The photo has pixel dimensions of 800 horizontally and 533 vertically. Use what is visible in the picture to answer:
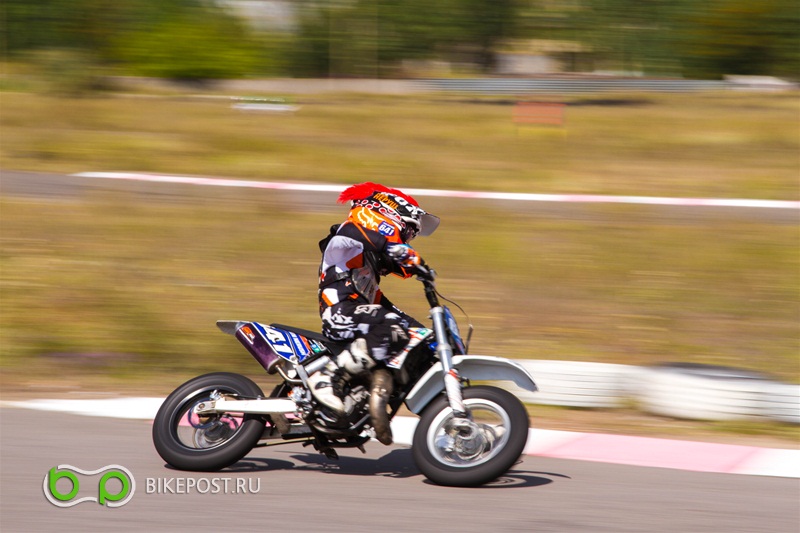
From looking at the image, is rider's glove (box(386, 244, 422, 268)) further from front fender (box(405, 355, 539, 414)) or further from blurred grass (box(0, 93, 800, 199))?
blurred grass (box(0, 93, 800, 199))

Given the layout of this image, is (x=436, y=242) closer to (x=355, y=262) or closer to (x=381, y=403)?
(x=355, y=262)

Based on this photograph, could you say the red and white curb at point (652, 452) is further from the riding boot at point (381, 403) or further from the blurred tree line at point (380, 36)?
the blurred tree line at point (380, 36)

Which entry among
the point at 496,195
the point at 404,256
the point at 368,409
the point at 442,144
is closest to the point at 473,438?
the point at 368,409

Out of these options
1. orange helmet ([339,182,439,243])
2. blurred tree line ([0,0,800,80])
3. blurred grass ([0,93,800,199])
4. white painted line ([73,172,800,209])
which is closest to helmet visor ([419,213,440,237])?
orange helmet ([339,182,439,243])

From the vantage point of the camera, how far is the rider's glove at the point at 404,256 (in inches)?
241

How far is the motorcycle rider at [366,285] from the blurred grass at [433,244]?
363 centimetres

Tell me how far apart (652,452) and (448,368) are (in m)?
2.14

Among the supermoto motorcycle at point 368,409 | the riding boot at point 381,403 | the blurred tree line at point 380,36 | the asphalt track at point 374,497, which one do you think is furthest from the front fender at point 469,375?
the blurred tree line at point 380,36

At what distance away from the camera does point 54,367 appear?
9945 millimetres

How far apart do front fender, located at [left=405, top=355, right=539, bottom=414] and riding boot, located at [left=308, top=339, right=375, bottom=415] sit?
334 mm

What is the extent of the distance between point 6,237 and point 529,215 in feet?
24.4

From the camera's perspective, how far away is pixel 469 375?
612 centimetres

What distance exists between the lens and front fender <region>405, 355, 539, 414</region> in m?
6.06

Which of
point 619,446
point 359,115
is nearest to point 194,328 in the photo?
point 619,446
